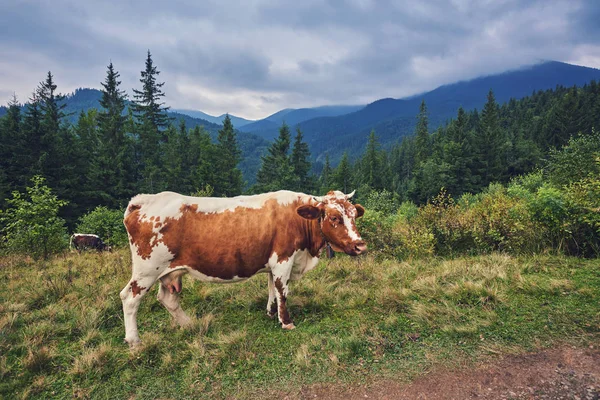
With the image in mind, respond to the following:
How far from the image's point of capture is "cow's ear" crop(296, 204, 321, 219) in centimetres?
534

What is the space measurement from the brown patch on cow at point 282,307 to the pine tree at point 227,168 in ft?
146

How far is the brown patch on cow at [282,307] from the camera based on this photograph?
540 centimetres

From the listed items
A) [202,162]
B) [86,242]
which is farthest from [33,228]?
[202,162]

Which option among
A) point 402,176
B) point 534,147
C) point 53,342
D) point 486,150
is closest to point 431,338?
point 53,342

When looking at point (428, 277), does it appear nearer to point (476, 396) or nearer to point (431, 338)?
point (431, 338)

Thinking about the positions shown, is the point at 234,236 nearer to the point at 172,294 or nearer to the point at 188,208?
the point at 188,208

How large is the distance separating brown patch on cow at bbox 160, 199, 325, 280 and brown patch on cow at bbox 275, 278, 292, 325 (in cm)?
44

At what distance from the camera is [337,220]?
5.39 meters

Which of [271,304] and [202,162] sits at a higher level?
[202,162]

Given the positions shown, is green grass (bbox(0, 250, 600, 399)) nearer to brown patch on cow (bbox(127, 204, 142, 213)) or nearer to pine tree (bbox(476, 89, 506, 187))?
brown patch on cow (bbox(127, 204, 142, 213))

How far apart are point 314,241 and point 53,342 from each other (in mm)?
4728

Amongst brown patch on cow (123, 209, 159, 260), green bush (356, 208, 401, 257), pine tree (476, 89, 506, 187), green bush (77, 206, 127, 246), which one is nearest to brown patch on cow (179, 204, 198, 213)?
brown patch on cow (123, 209, 159, 260)

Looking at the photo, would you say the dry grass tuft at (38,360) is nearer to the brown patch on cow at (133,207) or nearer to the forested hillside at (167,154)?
the brown patch on cow at (133,207)

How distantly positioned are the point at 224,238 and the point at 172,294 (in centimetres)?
148
